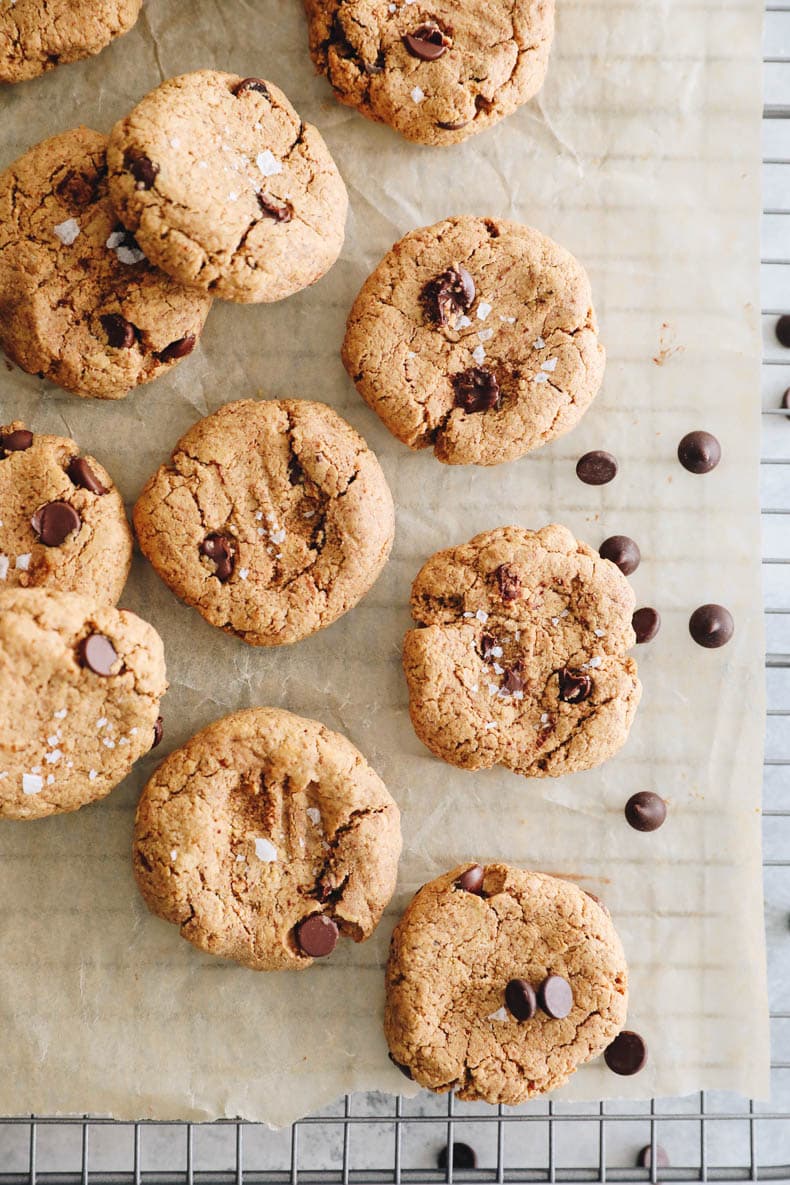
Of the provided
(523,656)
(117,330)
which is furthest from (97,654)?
(523,656)

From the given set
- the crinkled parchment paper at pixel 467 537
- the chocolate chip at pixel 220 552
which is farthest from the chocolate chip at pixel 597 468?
the chocolate chip at pixel 220 552

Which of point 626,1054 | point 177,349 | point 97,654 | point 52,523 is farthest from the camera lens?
point 626,1054

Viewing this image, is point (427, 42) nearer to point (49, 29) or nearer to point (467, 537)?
point (49, 29)

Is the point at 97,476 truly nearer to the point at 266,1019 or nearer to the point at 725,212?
A: the point at 266,1019

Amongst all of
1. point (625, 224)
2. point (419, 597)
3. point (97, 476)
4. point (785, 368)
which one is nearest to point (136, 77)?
point (97, 476)

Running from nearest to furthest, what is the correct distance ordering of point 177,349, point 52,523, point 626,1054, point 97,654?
point 97,654 → point 52,523 → point 177,349 → point 626,1054

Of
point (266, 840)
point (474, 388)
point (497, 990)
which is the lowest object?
point (497, 990)
